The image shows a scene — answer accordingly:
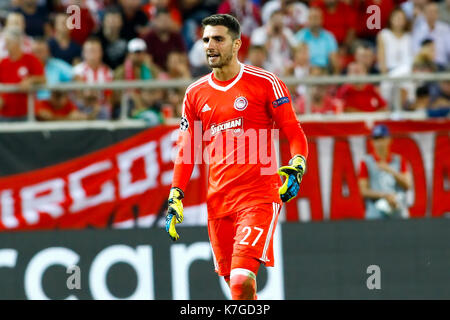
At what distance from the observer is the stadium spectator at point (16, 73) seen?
1306 cm

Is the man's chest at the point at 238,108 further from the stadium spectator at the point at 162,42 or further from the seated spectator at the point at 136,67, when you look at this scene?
the stadium spectator at the point at 162,42

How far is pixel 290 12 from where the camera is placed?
15.4 metres

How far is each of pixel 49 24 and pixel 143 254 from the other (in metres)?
4.74

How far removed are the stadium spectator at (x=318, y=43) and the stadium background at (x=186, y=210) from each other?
0.81 ft

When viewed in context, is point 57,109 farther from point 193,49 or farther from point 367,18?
point 367,18

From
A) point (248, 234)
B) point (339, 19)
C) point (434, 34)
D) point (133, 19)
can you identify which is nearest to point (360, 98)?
point (434, 34)

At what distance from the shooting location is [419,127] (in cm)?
1292

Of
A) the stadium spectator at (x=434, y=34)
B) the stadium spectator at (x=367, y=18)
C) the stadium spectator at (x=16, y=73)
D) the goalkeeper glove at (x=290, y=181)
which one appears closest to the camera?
the goalkeeper glove at (x=290, y=181)

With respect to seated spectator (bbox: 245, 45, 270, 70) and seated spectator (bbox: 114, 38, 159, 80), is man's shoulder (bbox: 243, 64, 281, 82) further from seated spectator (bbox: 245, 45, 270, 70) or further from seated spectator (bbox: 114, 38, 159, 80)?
seated spectator (bbox: 114, 38, 159, 80)

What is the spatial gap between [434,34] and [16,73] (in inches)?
245

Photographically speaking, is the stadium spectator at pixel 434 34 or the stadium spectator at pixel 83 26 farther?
Answer: the stadium spectator at pixel 83 26

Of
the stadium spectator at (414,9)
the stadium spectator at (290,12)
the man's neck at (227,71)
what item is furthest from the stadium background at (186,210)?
the man's neck at (227,71)

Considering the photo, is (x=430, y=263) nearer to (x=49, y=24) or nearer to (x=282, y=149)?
(x=282, y=149)
